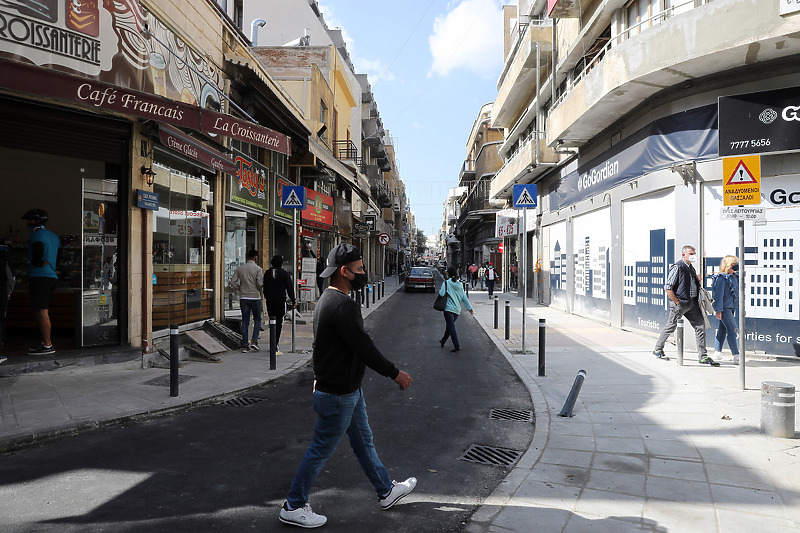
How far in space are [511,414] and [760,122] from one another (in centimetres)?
779

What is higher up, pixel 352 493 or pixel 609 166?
pixel 609 166

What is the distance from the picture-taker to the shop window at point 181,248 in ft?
31.0

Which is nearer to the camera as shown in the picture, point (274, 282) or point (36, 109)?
point (36, 109)

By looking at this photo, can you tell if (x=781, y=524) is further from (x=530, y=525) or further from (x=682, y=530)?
(x=530, y=525)

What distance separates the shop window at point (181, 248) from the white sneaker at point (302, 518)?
6907 millimetres

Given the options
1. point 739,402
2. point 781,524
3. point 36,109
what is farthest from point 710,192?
point 36,109

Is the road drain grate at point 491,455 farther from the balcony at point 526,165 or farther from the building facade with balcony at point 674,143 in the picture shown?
the balcony at point 526,165

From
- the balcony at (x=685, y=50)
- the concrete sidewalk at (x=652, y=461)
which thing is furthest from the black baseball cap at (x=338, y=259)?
the balcony at (x=685, y=50)

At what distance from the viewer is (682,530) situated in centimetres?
333

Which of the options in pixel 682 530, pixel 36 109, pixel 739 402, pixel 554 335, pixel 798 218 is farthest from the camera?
pixel 554 335

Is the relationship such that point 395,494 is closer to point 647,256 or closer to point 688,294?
point 688,294

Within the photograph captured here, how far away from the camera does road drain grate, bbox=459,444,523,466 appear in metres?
4.64

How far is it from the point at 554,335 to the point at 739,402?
6314 mm

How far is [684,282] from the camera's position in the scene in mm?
8617
